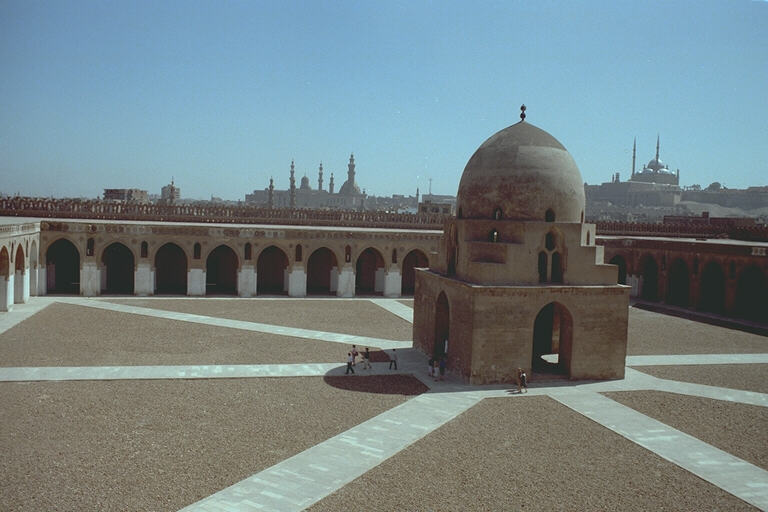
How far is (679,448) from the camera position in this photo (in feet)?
43.3

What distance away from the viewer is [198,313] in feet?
90.8

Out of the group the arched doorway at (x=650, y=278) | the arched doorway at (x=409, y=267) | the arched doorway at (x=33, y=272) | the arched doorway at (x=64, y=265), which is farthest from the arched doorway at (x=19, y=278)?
the arched doorway at (x=650, y=278)

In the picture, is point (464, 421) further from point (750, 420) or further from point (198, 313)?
point (198, 313)

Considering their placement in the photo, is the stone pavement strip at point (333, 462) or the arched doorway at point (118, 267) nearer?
the stone pavement strip at point (333, 462)

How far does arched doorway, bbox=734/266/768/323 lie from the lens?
30.7m

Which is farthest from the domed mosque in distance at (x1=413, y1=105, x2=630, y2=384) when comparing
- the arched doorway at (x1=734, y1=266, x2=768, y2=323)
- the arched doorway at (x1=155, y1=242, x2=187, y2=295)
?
the arched doorway at (x1=155, y1=242, x2=187, y2=295)

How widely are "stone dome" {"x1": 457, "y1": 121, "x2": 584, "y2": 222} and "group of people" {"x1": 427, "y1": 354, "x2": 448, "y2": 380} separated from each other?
4505 mm

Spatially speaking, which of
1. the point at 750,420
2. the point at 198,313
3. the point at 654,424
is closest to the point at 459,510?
the point at 654,424

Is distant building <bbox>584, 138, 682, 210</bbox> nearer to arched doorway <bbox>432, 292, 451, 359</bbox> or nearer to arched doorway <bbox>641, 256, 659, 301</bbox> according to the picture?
arched doorway <bbox>641, 256, 659, 301</bbox>

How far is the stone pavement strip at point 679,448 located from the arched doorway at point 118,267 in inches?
1025

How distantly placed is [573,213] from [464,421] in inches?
302

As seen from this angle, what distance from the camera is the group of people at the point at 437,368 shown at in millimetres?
18073

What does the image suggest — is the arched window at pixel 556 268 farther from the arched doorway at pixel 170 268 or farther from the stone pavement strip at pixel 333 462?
the arched doorway at pixel 170 268

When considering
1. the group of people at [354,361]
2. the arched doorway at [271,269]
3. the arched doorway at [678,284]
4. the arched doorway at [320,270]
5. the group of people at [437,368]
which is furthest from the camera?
the arched doorway at [320,270]
